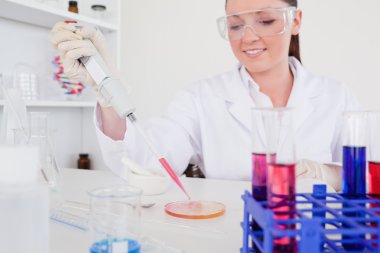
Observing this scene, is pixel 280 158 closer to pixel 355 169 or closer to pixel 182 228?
pixel 355 169

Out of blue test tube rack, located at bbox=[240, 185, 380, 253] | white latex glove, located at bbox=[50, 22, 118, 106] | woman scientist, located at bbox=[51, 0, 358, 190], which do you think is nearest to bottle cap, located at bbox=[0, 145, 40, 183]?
blue test tube rack, located at bbox=[240, 185, 380, 253]

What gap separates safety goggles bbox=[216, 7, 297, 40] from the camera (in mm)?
1185

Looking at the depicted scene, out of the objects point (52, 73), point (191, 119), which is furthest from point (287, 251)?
point (52, 73)

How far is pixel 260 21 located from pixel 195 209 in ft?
2.32

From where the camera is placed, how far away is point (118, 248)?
1.42 feet

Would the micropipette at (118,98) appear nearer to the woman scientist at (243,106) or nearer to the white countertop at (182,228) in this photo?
the white countertop at (182,228)

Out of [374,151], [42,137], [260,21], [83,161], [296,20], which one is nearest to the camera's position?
[374,151]

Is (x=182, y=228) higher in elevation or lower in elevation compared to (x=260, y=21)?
lower

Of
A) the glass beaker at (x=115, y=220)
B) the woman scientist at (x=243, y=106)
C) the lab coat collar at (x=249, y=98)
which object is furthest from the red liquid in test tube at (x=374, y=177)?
the lab coat collar at (x=249, y=98)

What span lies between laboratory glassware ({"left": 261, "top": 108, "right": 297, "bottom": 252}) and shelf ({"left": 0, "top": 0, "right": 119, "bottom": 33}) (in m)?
1.39

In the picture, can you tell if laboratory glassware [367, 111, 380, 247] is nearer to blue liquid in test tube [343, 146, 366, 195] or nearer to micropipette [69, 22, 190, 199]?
blue liquid in test tube [343, 146, 366, 195]

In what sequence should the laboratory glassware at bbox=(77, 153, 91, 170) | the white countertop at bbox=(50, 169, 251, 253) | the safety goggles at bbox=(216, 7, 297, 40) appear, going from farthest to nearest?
1. the laboratory glassware at bbox=(77, 153, 91, 170)
2. the safety goggles at bbox=(216, 7, 297, 40)
3. the white countertop at bbox=(50, 169, 251, 253)

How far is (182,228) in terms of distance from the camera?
640 mm

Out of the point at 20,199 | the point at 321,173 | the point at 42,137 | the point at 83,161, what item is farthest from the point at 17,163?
the point at 83,161
